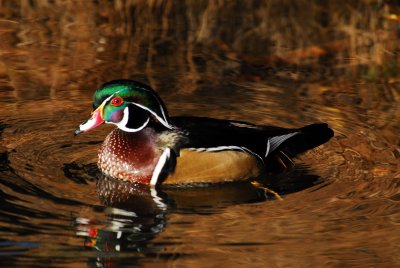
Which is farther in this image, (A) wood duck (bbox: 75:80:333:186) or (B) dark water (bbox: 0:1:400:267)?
(A) wood duck (bbox: 75:80:333:186)

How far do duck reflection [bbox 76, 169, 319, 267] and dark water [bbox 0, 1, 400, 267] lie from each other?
16 millimetres

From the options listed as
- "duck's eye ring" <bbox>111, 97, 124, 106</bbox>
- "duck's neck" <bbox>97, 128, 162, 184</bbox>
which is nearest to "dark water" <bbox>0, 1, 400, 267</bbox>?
"duck's neck" <bbox>97, 128, 162, 184</bbox>

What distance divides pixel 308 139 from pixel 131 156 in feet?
4.79

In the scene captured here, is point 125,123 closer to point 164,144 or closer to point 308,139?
point 164,144

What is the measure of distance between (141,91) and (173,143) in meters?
0.50

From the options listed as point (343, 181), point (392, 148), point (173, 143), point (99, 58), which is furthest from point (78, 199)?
point (99, 58)

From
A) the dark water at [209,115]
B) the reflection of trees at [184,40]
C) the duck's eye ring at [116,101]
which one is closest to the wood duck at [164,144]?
the duck's eye ring at [116,101]

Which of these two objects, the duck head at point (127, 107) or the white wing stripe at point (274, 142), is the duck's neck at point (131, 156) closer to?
the duck head at point (127, 107)

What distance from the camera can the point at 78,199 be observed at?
7828mm

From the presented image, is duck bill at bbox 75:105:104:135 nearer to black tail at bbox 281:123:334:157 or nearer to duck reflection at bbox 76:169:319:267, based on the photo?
duck reflection at bbox 76:169:319:267

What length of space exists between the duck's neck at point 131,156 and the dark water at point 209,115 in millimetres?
124

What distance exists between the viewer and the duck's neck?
845cm

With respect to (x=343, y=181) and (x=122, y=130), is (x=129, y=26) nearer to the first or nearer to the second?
(x=122, y=130)

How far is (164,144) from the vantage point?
8.45 metres
